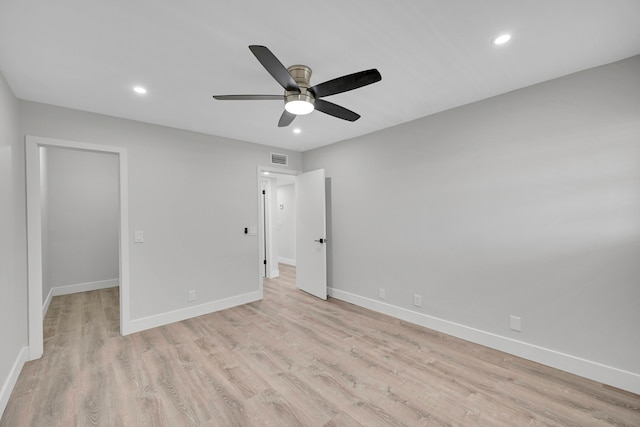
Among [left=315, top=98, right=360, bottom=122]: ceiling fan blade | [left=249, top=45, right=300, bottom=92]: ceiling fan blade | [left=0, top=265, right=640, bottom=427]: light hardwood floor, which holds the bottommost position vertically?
[left=0, top=265, right=640, bottom=427]: light hardwood floor

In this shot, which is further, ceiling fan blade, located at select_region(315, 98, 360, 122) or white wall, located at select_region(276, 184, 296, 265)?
white wall, located at select_region(276, 184, 296, 265)

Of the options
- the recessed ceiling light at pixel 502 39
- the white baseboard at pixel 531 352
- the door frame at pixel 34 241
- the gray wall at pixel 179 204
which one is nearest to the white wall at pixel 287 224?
the gray wall at pixel 179 204

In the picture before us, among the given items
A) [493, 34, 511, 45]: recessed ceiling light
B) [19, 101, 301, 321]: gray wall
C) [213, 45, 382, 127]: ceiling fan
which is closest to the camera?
[213, 45, 382, 127]: ceiling fan

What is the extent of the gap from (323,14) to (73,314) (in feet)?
15.8

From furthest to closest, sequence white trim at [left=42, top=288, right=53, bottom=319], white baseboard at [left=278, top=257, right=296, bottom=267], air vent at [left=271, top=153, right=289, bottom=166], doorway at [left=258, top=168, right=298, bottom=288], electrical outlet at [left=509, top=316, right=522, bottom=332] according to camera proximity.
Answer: white baseboard at [left=278, top=257, right=296, bottom=267] < doorway at [left=258, top=168, right=298, bottom=288] < air vent at [left=271, top=153, right=289, bottom=166] < white trim at [left=42, top=288, right=53, bottom=319] < electrical outlet at [left=509, top=316, right=522, bottom=332]

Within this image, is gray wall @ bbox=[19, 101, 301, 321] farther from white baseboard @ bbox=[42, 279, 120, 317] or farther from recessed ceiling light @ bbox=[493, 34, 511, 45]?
recessed ceiling light @ bbox=[493, 34, 511, 45]

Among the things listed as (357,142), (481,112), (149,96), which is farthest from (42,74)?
(481,112)

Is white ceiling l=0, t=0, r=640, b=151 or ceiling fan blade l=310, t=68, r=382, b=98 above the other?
white ceiling l=0, t=0, r=640, b=151

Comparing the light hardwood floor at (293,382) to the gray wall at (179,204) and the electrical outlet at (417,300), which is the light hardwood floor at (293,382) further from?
the gray wall at (179,204)

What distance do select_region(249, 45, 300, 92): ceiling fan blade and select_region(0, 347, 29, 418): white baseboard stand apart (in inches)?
113

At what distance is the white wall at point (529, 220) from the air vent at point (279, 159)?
5.68ft

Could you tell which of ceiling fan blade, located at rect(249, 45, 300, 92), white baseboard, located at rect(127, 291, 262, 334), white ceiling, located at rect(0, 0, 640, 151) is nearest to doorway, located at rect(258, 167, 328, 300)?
white baseboard, located at rect(127, 291, 262, 334)

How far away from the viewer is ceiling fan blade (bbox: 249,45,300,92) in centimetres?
143

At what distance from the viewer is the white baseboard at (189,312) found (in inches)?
125
